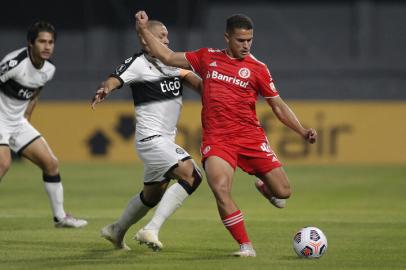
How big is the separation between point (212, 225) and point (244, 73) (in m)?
3.33

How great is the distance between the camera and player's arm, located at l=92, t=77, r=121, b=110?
9078 mm

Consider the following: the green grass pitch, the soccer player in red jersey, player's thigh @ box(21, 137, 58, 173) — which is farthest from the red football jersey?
player's thigh @ box(21, 137, 58, 173)

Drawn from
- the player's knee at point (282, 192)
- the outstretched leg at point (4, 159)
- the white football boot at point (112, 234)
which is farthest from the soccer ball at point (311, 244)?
the outstretched leg at point (4, 159)

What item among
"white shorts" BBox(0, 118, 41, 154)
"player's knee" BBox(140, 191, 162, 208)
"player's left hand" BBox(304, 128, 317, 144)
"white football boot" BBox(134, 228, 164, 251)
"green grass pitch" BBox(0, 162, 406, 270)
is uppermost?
"player's left hand" BBox(304, 128, 317, 144)

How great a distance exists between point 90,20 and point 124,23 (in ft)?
4.24

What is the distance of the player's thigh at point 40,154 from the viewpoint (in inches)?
474

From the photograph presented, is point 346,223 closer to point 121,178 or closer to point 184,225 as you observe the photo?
point 184,225

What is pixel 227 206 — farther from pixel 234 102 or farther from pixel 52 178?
pixel 52 178

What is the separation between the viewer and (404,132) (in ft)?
77.3

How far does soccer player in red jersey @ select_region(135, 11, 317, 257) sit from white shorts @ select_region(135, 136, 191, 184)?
45 centimetres

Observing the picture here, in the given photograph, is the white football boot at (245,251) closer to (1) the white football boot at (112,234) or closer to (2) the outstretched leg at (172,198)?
(2) the outstretched leg at (172,198)

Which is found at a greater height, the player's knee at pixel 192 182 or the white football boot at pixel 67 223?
the player's knee at pixel 192 182

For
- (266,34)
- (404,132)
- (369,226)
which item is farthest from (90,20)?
(369,226)

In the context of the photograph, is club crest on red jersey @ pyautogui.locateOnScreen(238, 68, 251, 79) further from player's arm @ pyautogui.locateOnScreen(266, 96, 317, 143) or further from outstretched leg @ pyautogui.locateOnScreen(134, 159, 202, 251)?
outstretched leg @ pyautogui.locateOnScreen(134, 159, 202, 251)
